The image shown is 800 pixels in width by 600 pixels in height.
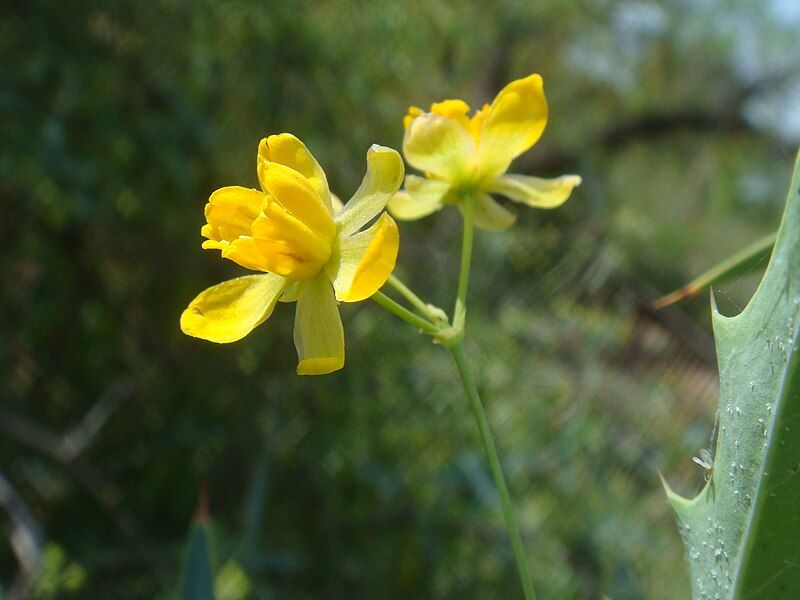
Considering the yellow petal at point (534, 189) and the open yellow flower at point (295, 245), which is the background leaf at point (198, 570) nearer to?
the open yellow flower at point (295, 245)

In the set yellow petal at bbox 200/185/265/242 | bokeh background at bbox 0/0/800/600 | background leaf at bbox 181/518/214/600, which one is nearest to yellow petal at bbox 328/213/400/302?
yellow petal at bbox 200/185/265/242

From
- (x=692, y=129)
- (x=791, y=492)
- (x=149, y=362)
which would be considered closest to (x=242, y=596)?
(x=149, y=362)

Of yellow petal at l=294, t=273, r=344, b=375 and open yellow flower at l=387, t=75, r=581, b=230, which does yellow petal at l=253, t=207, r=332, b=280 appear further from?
open yellow flower at l=387, t=75, r=581, b=230

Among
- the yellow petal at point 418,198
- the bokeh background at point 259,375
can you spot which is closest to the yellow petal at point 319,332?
the yellow petal at point 418,198

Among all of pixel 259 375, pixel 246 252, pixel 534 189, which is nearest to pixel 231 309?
pixel 246 252

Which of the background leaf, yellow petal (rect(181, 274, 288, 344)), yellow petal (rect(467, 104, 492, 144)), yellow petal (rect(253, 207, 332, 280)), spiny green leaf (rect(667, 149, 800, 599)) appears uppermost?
yellow petal (rect(253, 207, 332, 280))

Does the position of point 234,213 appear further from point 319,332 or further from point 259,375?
point 259,375

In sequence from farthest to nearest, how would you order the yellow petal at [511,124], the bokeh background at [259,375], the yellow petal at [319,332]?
the bokeh background at [259,375], the yellow petal at [511,124], the yellow petal at [319,332]
